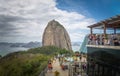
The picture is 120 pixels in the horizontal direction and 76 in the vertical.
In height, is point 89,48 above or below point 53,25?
below

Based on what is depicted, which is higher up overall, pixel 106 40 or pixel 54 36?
pixel 54 36

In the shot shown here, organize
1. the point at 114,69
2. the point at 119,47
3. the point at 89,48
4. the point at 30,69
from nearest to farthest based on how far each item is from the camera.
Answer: the point at 119,47 < the point at 114,69 < the point at 89,48 < the point at 30,69

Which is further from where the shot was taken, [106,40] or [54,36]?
[54,36]

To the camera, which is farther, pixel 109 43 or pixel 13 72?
pixel 13 72

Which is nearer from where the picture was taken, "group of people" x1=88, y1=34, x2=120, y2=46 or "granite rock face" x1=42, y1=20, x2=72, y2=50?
"group of people" x1=88, y1=34, x2=120, y2=46

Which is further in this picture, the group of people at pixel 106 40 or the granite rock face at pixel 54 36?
the granite rock face at pixel 54 36

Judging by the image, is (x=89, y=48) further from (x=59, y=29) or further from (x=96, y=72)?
(x=59, y=29)

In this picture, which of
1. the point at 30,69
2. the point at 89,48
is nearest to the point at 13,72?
the point at 30,69

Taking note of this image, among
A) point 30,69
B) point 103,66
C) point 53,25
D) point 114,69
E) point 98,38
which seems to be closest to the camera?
point 114,69

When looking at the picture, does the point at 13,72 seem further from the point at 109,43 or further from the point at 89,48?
the point at 109,43

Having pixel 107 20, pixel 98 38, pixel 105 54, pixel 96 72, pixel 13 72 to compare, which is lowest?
pixel 13 72

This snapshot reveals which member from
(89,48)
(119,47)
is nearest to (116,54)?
(119,47)
